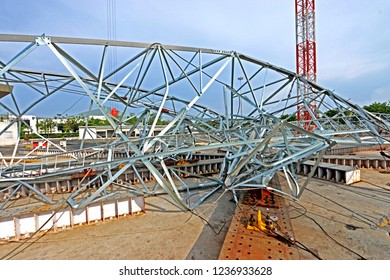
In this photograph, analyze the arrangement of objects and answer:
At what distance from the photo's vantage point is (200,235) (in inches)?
292

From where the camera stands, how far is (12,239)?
7.38 meters

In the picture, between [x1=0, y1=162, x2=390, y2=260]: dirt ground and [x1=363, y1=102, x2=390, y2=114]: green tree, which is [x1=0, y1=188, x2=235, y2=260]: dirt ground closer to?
[x1=0, y1=162, x2=390, y2=260]: dirt ground

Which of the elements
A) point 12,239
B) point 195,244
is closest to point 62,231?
point 12,239

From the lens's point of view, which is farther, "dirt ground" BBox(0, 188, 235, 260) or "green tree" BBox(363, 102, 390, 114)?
"green tree" BBox(363, 102, 390, 114)

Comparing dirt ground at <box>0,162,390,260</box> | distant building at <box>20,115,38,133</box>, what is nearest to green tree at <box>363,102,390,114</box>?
dirt ground at <box>0,162,390,260</box>

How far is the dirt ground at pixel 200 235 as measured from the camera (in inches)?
251

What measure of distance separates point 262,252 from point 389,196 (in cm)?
1022

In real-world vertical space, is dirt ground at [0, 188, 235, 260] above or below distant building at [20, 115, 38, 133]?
below

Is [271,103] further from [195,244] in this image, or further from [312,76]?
[312,76]

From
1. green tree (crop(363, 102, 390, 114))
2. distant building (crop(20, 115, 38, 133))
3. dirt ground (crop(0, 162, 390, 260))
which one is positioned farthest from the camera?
green tree (crop(363, 102, 390, 114))

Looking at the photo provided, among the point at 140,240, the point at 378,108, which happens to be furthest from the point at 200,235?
the point at 378,108

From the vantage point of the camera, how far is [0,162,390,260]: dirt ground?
636 centimetres

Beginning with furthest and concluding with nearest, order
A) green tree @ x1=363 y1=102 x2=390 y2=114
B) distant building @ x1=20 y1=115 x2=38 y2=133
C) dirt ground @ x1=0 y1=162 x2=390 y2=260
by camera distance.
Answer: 1. green tree @ x1=363 y1=102 x2=390 y2=114
2. distant building @ x1=20 y1=115 x2=38 y2=133
3. dirt ground @ x1=0 y1=162 x2=390 y2=260

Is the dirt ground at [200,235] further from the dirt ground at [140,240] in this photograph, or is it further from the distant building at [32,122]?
the distant building at [32,122]
